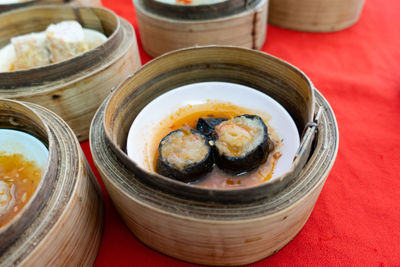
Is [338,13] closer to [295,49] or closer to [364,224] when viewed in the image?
[295,49]

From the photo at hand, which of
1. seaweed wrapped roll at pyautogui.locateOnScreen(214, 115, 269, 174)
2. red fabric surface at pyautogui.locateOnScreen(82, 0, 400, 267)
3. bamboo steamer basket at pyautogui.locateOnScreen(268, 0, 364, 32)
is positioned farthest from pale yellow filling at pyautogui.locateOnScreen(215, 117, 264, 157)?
bamboo steamer basket at pyautogui.locateOnScreen(268, 0, 364, 32)

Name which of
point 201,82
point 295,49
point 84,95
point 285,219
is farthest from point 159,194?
point 295,49

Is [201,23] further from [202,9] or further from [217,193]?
[217,193]

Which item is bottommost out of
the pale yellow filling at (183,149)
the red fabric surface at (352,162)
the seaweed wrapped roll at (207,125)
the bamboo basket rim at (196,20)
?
the red fabric surface at (352,162)

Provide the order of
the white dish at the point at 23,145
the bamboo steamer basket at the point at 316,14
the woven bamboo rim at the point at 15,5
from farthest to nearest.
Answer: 1. the bamboo steamer basket at the point at 316,14
2. the woven bamboo rim at the point at 15,5
3. the white dish at the point at 23,145

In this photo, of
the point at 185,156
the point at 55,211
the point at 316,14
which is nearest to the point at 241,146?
the point at 185,156

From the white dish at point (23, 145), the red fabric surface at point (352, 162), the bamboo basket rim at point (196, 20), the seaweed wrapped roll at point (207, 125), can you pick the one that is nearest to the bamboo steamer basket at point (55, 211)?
the white dish at point (23, 145)

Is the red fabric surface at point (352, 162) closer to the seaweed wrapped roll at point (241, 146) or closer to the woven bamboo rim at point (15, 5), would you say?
the seaweed wrapped roll at point (241, 146)
